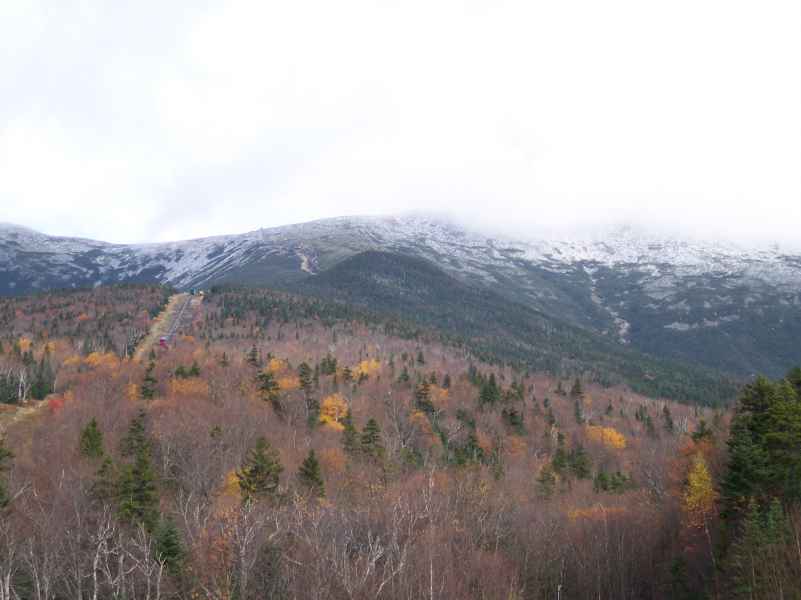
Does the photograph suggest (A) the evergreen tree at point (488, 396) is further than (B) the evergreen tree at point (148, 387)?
Yes

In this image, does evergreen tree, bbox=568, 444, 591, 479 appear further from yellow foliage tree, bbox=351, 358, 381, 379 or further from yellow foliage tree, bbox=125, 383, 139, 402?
yellow foliage tree, bbox=125, 383, 139, 402

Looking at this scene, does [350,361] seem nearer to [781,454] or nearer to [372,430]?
[372,430]

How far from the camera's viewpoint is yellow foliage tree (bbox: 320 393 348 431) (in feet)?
341

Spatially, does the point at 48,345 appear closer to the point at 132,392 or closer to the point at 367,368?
the point at 132,392

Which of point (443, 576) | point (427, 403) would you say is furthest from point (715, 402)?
point (443, 576)

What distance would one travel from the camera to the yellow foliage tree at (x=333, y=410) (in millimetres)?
103844

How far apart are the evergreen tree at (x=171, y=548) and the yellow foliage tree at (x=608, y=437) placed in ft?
353

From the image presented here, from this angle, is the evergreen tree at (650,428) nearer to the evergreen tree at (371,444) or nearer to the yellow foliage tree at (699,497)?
the evergreen tree at (371,444)

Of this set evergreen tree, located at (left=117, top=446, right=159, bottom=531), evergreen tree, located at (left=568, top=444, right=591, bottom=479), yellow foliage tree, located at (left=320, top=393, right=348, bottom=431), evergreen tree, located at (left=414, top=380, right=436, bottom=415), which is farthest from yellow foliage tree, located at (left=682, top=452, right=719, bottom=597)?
evergreen tree, located at (left=414, top=380, right=436, bottom=415)

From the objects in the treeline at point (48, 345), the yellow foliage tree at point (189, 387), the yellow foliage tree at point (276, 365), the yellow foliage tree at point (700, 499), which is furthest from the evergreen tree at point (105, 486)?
the yellow foliage tree at point (276, 365)

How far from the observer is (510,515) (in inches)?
1871

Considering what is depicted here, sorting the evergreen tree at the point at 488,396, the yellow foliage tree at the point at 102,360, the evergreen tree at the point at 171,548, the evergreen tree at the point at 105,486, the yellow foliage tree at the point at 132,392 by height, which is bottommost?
the evergreen tree at the point at 488,396

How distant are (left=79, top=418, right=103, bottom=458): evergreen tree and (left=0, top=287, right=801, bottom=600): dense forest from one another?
0.63ft

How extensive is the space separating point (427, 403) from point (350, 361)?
161ft
